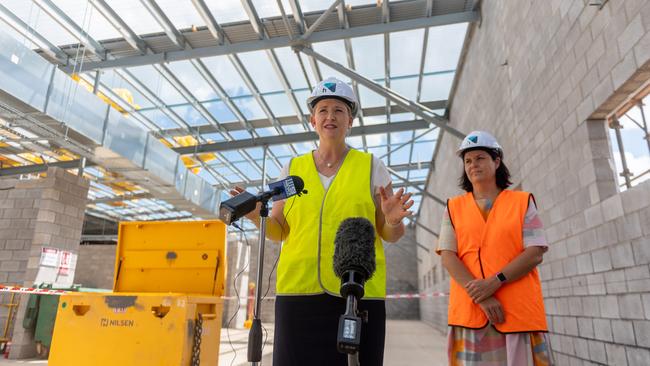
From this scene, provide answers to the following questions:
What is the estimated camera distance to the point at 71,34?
744 centimetres

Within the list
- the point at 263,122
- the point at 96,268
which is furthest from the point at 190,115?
the point at 96,268

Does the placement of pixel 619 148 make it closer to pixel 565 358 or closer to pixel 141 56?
pixel 565 358

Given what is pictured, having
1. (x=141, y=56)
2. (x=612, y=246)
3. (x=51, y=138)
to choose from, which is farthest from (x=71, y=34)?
(x=612, y=246)

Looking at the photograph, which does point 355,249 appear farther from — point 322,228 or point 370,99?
point 370,99

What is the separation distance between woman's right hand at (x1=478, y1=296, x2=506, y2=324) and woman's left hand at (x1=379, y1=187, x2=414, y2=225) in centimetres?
73

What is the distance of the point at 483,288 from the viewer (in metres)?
1.83

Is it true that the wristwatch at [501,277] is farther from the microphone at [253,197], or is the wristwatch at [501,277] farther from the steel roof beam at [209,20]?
the steel roof beam at [209,20]

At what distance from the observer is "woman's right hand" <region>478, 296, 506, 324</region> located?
1.78 metres

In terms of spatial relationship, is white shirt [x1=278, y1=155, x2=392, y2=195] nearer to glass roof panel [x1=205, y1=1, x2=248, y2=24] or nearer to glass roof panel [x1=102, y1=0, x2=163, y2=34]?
glass roof panel [x1=205, y1=1, x2=248, y2=24]

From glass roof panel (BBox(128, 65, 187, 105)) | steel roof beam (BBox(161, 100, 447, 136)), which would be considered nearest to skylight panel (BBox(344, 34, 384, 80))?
steel roof beam (BBox(161, 100, 447, 136))

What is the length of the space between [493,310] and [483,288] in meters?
0.10

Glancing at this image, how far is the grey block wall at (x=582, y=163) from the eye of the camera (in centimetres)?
288

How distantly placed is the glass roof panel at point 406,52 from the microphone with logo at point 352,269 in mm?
7710

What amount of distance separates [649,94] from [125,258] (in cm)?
494
